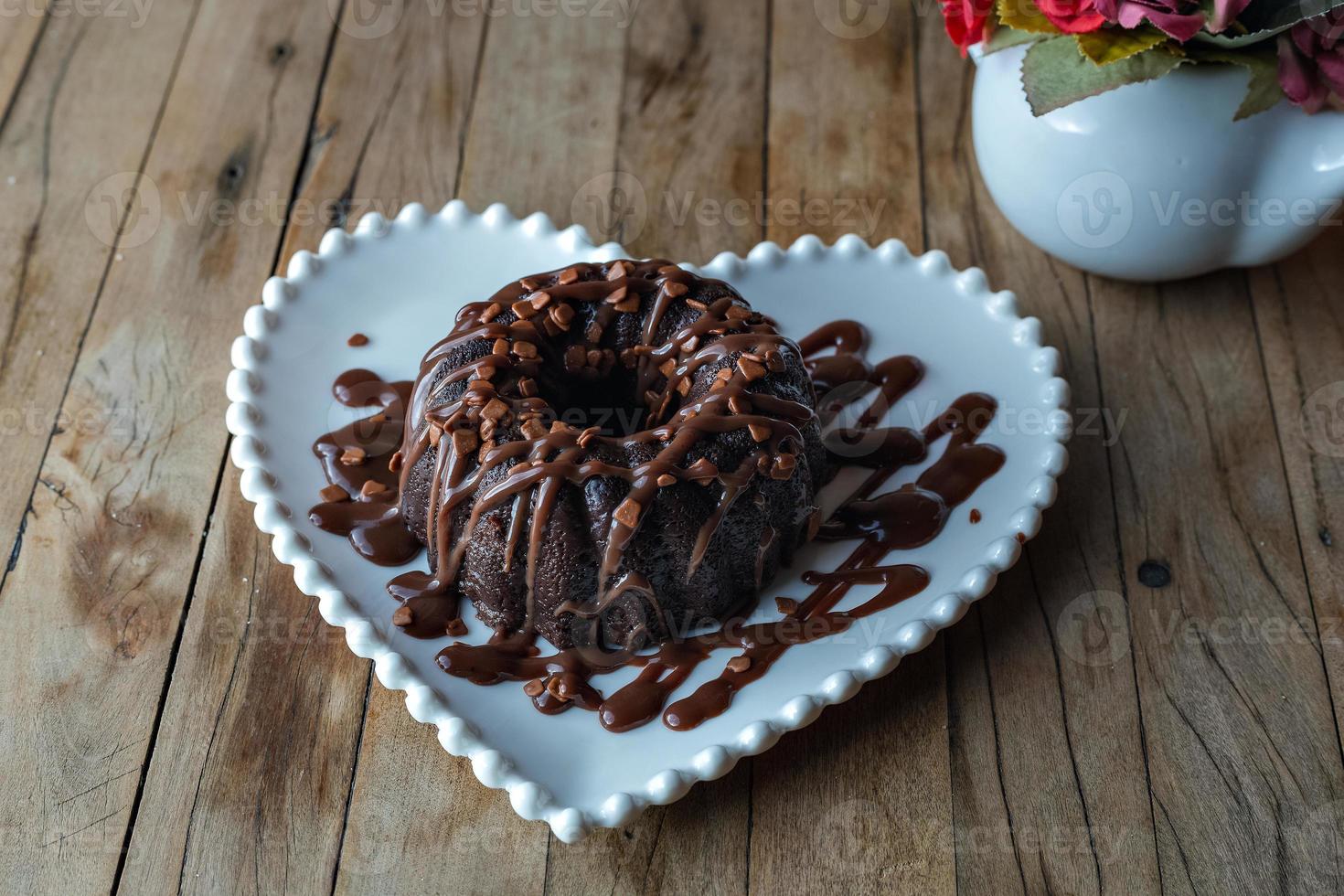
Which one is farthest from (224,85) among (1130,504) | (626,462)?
(1130,504)

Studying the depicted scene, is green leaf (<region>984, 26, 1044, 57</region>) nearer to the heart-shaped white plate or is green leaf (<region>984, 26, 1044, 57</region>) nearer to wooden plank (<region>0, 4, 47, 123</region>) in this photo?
the heart-shaped white plate

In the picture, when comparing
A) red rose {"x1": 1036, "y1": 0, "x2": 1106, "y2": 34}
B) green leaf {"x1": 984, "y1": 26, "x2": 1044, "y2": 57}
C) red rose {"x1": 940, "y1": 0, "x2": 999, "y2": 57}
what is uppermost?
red rose {"x1": 1036, "y1": 0, "x2": 1106, "y2": 34}

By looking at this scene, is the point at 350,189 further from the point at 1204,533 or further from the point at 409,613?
the point at 1204,533

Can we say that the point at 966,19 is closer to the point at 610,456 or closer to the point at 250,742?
the point at 610,456

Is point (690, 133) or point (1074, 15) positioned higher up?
point (1074, 15)

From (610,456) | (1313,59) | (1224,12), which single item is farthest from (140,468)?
(1313,59)

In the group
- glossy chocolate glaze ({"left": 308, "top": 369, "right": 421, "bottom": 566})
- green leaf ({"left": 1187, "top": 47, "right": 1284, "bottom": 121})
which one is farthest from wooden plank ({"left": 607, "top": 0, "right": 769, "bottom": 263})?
green leaf ({"left": 1187, "top": 47, "right": 1284, "bottom": 121})
